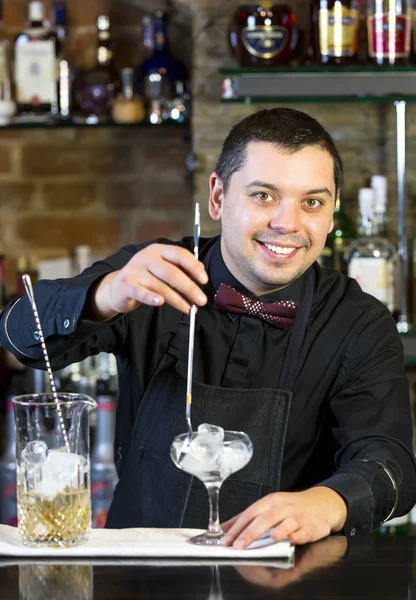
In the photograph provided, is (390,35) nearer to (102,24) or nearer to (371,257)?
(371,257)

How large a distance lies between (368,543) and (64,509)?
39cm

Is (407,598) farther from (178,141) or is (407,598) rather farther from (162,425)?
(178,141)

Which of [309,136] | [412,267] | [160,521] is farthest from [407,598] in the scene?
[412,267]

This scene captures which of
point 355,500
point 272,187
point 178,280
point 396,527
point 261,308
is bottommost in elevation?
point 396,527

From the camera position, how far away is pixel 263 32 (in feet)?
8.19

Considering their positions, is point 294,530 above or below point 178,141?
below

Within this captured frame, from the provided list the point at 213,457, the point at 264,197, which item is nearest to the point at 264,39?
the point at 264,197

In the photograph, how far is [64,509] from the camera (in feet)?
3.97

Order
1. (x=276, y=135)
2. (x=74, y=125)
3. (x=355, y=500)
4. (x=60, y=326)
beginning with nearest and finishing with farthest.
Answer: (x=355, y=500) → (x=60, y=326) → (x=276, y=135) → (x=74, y=125)

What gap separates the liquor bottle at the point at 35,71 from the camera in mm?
2824

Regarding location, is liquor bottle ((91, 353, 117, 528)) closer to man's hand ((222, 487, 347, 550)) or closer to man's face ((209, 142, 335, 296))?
man's face ((209, 142, 335, 296))

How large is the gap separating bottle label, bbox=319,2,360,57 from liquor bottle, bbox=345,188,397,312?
0.35 metres

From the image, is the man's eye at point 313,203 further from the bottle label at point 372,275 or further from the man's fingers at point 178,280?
the bottle label at point 372,275

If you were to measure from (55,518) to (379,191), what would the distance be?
59.8 inches
